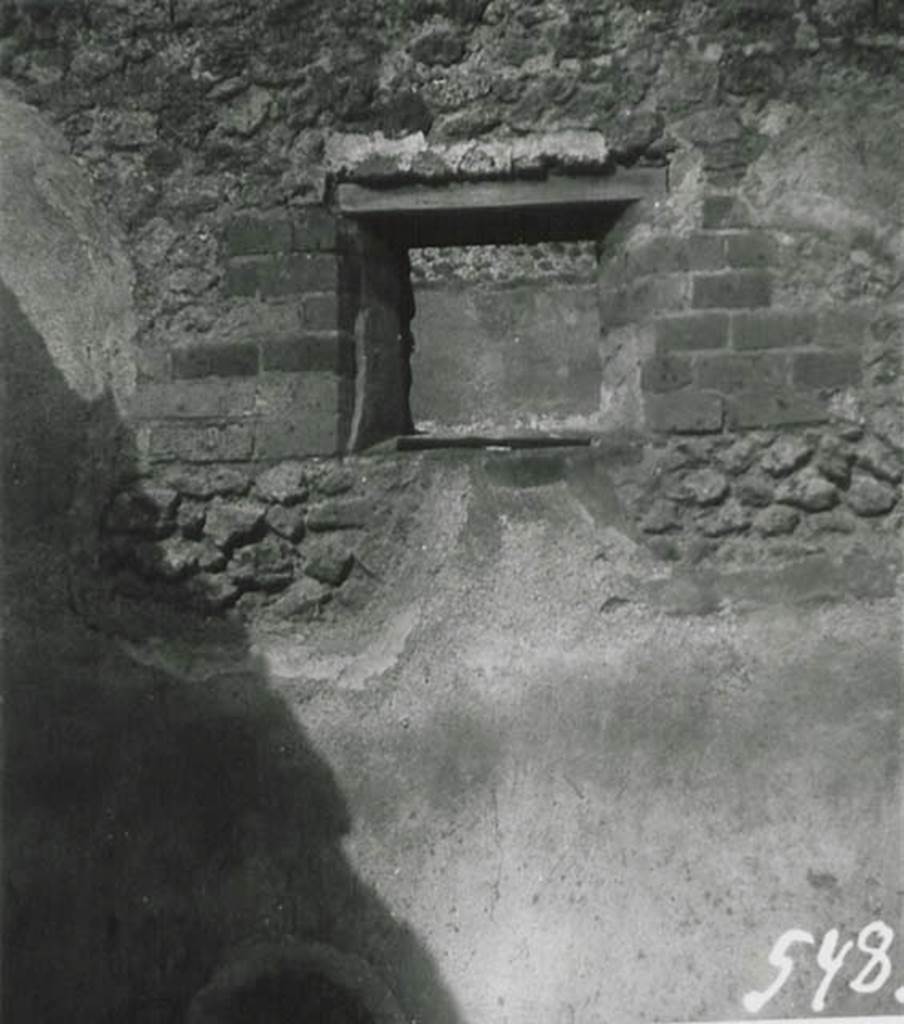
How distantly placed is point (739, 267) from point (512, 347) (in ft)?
24.1

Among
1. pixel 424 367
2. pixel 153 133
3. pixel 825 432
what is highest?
pixel 153 133

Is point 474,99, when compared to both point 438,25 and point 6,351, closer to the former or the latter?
point 438,25

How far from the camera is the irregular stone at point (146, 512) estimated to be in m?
3.21

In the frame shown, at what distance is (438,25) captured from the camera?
3193 mm

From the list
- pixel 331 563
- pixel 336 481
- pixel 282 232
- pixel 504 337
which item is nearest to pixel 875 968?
pixel 331 563

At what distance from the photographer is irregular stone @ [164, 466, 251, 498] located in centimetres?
321

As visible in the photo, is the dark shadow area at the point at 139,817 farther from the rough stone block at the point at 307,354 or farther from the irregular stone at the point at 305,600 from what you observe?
the rough stone block at the point at 307,354

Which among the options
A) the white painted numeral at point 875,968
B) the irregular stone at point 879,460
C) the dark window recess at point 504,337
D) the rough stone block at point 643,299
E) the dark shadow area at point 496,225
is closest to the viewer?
the white painted numeral at point 875,968

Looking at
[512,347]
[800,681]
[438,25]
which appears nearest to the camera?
[800,681]

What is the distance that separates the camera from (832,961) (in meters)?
2.90

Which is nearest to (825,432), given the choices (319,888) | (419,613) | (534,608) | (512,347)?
(534,608)

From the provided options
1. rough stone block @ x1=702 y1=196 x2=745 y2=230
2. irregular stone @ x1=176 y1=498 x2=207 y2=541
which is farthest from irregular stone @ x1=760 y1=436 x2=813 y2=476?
irregular stone @ x1=176 y1=498 x2=207 y2=541

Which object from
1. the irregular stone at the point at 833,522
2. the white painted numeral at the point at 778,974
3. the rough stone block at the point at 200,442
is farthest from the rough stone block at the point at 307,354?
the white painted numeral at the point at 778,974

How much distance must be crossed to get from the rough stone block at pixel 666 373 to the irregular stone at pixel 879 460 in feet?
1.26
